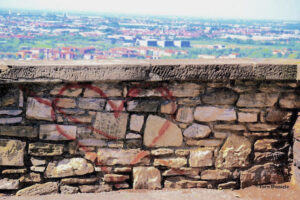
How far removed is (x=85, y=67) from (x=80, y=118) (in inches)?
16.5

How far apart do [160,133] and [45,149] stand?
3.05ft

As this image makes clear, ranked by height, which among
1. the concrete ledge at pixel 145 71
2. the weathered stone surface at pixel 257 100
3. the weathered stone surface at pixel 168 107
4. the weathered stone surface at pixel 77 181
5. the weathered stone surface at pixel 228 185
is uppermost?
the concrete ledge at pixel 145 71

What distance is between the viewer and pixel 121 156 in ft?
10.0

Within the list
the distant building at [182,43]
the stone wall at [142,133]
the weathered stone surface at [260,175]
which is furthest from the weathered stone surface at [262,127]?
the distant building at [182,43]

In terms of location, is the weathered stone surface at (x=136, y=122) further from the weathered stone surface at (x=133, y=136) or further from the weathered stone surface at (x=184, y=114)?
the weathered stone surface at (x=184, y=114)

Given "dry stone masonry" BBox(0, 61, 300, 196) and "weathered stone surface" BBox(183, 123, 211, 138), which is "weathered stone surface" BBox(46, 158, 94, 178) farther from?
"weathered stone surface" BBox(183, 123, 211, 138)

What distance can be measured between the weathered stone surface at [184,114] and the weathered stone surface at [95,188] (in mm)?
814

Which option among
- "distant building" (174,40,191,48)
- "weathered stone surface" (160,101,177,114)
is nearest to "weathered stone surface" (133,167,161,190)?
"weathered stone surface" (160,101,177,114)

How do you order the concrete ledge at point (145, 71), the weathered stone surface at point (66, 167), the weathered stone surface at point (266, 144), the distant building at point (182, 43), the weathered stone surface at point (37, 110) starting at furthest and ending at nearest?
the distant building at point (182, 43), the weathered stone surface at point (266, 144), the weathered stone surface at point (66, 167), the weathered stone surface at point (37, 110), the concrete ledge at point (145, 71)

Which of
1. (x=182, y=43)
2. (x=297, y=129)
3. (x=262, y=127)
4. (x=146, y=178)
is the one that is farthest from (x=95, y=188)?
(x=182, y=43)

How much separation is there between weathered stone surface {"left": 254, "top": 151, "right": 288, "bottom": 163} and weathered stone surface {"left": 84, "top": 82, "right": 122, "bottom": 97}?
1324mm

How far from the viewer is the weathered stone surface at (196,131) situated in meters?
3.09

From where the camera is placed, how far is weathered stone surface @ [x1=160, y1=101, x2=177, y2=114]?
3014mm

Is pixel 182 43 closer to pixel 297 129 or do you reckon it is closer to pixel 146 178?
pixel 297 129
